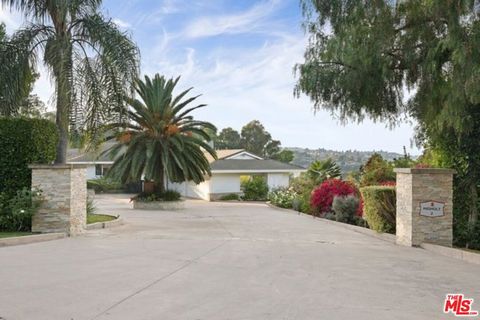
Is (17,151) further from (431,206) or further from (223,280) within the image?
(431,206)

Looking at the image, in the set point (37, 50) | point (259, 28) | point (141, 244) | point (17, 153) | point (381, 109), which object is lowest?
point (141, 244)

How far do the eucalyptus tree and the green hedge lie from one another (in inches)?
291

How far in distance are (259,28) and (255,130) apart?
52.9m

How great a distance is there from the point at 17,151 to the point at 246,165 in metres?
31.0

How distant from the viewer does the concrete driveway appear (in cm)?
570

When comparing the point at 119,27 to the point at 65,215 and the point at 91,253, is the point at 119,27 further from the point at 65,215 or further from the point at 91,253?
the point at 91,253

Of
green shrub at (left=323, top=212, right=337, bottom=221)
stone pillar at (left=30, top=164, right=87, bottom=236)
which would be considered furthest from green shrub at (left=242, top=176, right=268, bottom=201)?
stone pillar at (left=30, top=164, right=87, bottom=236)

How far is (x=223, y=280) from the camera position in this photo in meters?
7.31

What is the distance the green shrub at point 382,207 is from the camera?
13633 millimetres

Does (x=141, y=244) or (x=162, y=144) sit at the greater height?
(x=162, y=144)

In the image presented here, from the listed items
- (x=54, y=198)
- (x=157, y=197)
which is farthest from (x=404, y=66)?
(x=157, y=197)

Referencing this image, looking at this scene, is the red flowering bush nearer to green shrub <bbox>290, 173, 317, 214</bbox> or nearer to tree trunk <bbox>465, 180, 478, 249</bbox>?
green shrub <bbox>290, 173, 317, 214</bbox>

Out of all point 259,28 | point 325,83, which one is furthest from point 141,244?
point 259,28

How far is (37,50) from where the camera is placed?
1394cm
